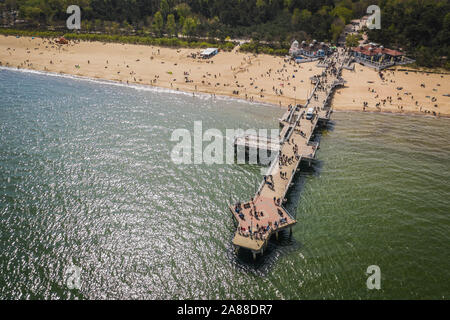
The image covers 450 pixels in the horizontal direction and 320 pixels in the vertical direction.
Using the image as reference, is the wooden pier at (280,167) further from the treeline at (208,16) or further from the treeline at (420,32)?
the treeline at (208,16)

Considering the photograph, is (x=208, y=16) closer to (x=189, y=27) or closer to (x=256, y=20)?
(x=189, y=27)

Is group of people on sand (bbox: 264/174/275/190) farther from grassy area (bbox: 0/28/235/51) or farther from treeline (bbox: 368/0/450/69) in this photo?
grassy area (bbox: 0/28/235/51)

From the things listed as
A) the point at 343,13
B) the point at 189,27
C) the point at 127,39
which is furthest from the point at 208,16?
the point at 343,13

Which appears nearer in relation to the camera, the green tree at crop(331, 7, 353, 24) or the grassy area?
the grassy area

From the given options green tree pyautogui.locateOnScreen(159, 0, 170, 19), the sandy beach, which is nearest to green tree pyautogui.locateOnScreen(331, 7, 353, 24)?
the sandy beach

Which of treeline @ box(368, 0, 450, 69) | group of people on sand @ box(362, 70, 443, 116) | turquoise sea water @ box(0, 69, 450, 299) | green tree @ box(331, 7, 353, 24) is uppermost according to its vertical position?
green tree @ box(331, 7, 353, 24)

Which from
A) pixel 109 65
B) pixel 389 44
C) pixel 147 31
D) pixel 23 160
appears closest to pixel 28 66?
pixel 109 65

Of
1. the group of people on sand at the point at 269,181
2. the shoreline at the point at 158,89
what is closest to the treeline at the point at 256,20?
the shoreline at the point at 158,89

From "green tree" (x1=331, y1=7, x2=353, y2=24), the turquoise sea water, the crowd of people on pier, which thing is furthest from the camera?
"green tree" (x1=331, y1=7, x2=353, y2=24)
